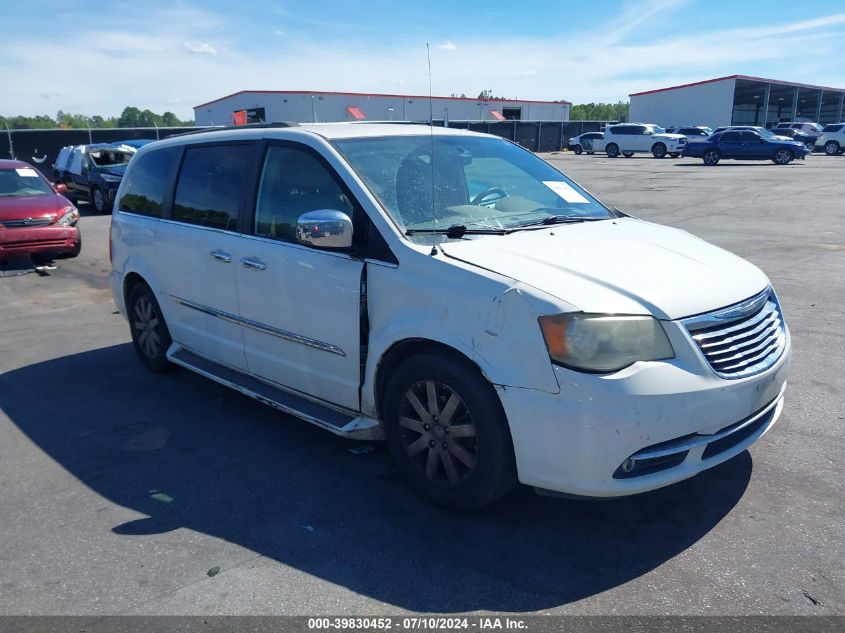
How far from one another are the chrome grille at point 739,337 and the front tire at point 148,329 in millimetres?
4069

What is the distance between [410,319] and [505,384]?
0.63m

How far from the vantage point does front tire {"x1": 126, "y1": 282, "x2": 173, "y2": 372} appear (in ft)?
18.7

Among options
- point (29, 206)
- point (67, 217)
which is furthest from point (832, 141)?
point (29, 206)

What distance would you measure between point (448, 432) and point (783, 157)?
119 feet

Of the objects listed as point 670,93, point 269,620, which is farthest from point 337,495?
point 670,93

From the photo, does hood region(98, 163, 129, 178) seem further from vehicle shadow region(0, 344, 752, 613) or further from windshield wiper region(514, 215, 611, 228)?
windshield wiper region(514, 215, 611, 228)

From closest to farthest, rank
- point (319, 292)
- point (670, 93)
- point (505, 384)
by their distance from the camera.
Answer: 1. point (505, 384)
2. point (319, 292)
3. point (670, 93)

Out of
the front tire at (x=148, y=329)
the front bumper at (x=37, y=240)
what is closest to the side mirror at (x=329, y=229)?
the front tire at (x=148, y=329)

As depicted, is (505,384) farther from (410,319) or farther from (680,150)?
(680,150)

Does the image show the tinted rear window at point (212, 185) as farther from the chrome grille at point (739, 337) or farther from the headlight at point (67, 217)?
the headlight at point (67, 217)

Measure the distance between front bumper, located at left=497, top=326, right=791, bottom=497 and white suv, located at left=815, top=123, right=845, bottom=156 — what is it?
4635 centimetres

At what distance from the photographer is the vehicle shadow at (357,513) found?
3082mm

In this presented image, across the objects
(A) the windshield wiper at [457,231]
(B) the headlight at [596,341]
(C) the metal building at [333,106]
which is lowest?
(B) the headlight at [596,341]

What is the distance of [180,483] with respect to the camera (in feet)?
13.2
